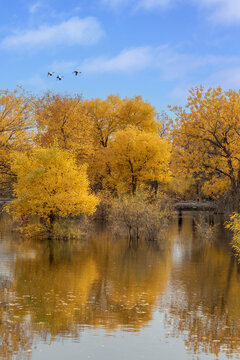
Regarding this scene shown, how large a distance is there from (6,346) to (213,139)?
26.7 metres

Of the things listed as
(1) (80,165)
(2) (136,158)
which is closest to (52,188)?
(1) (80,165)

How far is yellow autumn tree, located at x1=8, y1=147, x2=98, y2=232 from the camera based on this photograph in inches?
1195

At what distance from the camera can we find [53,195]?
101 ft

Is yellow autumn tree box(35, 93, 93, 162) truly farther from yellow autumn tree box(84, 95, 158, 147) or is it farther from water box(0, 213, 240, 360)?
water box(0, 213, 240, 360)

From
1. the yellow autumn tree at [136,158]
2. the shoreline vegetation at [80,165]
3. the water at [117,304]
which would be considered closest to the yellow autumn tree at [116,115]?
the yellow autumn tree at [136,158]

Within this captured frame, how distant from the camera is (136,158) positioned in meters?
49.6

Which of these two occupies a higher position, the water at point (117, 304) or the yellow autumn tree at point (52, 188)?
the yellow autumn tree at point (52, 188)

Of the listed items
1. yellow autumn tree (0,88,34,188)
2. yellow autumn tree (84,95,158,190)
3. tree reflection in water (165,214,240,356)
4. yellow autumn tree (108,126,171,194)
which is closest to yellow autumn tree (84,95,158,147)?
yellow autumn tree (84,95,158,190)

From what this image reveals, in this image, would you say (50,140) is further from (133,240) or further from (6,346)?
(6,346)

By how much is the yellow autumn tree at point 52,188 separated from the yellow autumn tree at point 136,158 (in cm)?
1714

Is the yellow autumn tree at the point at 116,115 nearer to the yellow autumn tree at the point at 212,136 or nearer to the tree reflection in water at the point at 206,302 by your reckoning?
the yellow autumn tree at the point at 212,136

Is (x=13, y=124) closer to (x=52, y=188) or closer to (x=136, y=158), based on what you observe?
(x=52, y=188)

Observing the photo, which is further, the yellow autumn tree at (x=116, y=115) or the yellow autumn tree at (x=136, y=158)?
the yellow autumn tree at (x=116, y=115)

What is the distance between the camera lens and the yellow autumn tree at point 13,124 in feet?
114
